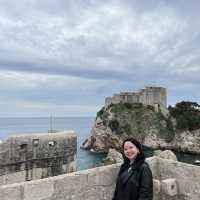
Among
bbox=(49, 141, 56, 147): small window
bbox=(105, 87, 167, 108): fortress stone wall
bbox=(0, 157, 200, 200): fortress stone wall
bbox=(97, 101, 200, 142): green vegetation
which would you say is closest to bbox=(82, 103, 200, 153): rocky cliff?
bbox=(97, 101, 200, 142): green vegetation

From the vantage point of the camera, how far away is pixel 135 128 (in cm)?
6169

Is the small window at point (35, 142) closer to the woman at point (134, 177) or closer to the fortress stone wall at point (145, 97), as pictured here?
the woman at point (134, 177)

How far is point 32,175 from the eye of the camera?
37.6 feet

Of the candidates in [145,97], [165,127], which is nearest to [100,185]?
[165,127]

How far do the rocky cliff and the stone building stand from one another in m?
47.3

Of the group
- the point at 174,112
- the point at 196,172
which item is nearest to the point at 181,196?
the point at 196,172

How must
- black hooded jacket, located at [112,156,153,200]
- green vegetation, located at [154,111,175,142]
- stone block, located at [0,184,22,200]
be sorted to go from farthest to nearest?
1. green vegetation, located at [154,111,175,142]
2. stone block, located at [0,184,22,200]
3. black hooded jacket, located at [112,156,153,200]

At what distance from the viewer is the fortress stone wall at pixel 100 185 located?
3.78 meters

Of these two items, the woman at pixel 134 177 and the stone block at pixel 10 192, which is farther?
the stone block at pixel 10 192

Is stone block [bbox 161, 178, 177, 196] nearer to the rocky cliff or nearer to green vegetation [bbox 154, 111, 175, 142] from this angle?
the rocky cliff

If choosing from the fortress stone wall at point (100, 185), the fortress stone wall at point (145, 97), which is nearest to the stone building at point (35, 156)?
the fortress stone wall at point (100, 185)

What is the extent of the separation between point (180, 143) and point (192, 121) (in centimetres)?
491

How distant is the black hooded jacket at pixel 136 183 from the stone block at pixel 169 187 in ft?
Answer: 5.21

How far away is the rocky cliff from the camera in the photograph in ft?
198
